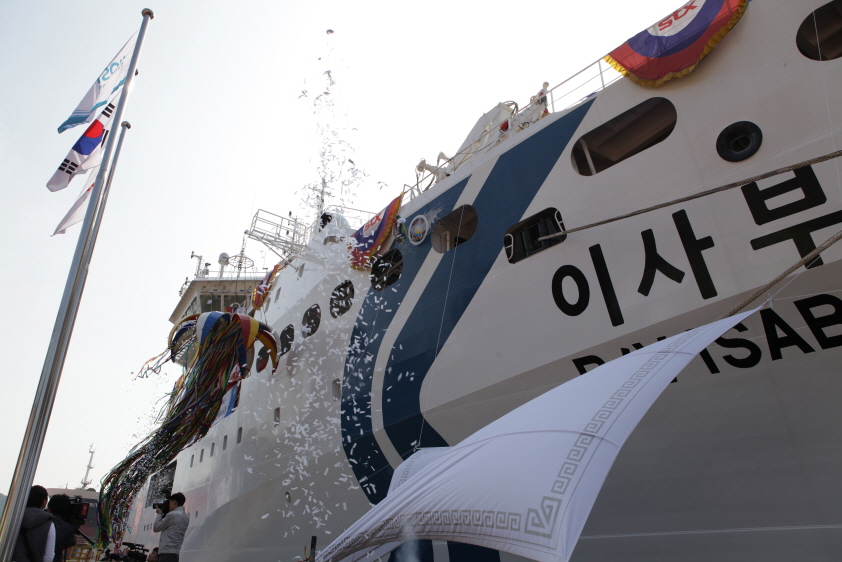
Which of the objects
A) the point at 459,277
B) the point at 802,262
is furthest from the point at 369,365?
the point at 802,262

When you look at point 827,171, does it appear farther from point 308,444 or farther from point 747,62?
point 308,444

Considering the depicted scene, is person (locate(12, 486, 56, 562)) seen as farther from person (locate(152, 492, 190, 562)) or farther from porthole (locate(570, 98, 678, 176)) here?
porthole (locate(570, 98, 678, 176))

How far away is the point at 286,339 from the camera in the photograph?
9836mm

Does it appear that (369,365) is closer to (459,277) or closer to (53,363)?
(459,277)

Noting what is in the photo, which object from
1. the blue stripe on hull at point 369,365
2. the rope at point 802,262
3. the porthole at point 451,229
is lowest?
the rope at point 802,262

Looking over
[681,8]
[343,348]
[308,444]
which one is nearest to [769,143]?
[681,8]

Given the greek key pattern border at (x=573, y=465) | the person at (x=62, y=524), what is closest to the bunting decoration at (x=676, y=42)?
the greek key pattern border at (x=573, y=465)

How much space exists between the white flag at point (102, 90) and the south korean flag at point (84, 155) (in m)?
0.13

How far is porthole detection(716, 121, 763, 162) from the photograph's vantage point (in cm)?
436

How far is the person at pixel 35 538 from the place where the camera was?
3902 millimetres

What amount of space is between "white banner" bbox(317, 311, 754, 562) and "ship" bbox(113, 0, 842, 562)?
52.0 inches

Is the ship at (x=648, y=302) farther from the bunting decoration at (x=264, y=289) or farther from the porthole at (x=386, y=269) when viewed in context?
the bunting decoration at (x=264, y=289)

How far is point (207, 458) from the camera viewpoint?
12227 mm

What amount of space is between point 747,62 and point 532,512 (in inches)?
165
